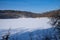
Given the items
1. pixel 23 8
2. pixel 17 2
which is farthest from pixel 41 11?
pixel 17 2

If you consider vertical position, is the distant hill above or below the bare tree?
above

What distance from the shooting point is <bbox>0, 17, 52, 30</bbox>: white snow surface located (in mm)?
1538

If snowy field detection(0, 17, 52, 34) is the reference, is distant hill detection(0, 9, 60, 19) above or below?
above

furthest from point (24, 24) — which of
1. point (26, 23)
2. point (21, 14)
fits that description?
point (21, 14)

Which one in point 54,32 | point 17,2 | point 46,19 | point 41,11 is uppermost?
point 17,2

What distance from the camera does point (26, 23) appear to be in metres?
1.57

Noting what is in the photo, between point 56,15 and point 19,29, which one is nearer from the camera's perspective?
point 19,29

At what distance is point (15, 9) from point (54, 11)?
599 mm

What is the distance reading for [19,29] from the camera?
1555 millimetres

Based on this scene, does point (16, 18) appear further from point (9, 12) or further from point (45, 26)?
point (45, 26)

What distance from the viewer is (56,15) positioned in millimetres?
1655

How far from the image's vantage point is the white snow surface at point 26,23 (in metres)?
1.54

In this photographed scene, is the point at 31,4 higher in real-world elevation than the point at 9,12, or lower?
higher

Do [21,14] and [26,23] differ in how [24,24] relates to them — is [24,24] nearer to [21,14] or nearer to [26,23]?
[26,23]
